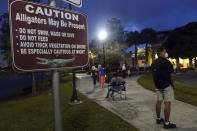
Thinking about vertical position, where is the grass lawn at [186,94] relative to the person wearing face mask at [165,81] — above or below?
below

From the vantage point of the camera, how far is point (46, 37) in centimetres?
194

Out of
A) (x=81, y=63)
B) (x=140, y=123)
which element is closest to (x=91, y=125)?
(x=140, y=123)

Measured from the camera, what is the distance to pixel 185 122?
16.5 feet

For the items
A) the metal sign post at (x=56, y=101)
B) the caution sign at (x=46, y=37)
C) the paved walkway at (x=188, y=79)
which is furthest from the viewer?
the paved walkway at (x=188, y=79)

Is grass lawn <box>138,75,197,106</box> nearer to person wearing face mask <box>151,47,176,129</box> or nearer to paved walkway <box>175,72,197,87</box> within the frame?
paved walkway <box>175,72,197,87</box>

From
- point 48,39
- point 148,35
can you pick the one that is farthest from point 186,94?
point 148,35

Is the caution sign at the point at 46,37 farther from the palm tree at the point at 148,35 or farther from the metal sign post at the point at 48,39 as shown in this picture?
the palm tree at the point at 148,35

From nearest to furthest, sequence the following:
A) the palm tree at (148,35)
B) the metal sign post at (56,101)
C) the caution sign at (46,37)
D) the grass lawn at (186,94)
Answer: the caution sign at (46,37)
the metal sign post at (56,101)
the grass lawn at (186,94)
the palm tree at (148,35)

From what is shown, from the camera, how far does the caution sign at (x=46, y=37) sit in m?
1.75

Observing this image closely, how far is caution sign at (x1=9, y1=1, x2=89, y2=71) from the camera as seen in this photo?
175 centimetres

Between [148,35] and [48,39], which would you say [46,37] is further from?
[148,35]

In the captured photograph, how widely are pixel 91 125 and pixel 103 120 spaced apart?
1.69 feet

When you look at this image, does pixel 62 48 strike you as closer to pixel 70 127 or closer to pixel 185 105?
pixel 70 127

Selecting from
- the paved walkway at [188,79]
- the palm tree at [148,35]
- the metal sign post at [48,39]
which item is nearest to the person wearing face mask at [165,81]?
the metal sign post at [48,39]
